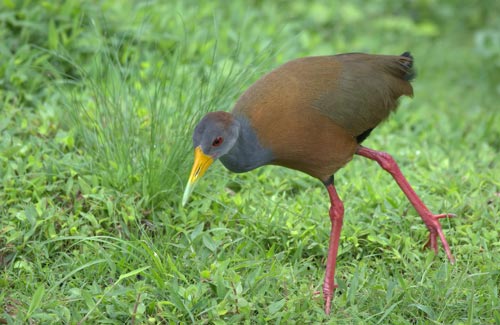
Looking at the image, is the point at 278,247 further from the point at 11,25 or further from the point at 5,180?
the point at 11,25

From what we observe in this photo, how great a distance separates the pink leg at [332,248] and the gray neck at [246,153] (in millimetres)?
515

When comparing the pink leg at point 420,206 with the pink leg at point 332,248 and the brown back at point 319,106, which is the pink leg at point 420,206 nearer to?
the brown back at point 319,106

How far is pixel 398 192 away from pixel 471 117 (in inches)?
73.6

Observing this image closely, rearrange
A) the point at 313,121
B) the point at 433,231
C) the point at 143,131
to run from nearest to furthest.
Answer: the point at 313,121, the point at 433,231, the point at 143,131

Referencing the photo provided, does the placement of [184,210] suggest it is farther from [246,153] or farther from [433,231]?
[433,231]

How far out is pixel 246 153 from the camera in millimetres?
3900

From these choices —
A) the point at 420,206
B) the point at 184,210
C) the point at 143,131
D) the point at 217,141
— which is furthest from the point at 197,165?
the point at 420,206

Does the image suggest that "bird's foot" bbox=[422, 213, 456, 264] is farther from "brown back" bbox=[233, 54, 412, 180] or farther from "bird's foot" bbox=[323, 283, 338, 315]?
"bird's foot" bbox=[323, 283, 338, 315]

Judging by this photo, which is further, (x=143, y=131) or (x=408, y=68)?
(x=143, y=131)

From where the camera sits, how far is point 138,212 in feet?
14.3

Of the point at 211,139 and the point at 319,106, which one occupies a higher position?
the point at 319,106

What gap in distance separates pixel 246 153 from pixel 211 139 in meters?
0.22

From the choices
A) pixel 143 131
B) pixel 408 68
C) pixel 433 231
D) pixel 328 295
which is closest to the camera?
pixel 328 295

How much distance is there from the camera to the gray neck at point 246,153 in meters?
3.90
